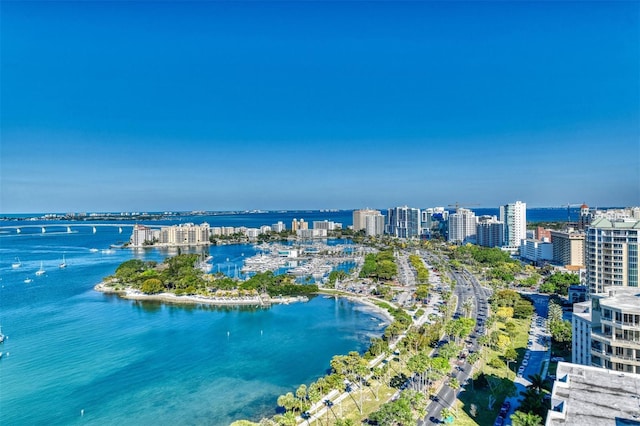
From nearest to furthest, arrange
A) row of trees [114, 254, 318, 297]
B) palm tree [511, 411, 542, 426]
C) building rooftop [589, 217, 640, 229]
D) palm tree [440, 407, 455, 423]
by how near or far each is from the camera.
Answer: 1. palm tree [511, 411, 542, 426]
2. palm tree [440, 407, 455, 423]
3. building rooftop [589, 217, 640, 229]
4. row of trees [114, 254, 318, 297]

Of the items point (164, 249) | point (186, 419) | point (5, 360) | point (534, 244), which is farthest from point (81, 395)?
point (164, 249)

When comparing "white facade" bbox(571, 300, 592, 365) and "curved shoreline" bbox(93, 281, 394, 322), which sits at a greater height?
"white facade" bbox(571, 300, 592, 365)

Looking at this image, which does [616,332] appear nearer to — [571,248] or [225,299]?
[225,299]

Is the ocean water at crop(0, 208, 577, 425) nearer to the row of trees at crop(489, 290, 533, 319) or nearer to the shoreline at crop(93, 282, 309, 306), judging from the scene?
the shoreline at crop(93, 282, 309, 306)

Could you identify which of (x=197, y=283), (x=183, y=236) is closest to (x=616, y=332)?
(x=197, y=283)

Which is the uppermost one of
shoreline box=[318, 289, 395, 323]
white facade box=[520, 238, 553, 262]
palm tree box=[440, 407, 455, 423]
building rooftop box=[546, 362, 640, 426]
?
building rooftop box=[546, 362, 640, 426]

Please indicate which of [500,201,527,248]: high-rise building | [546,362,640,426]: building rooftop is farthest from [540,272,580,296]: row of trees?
[500,201,527,248]: high-rise building
